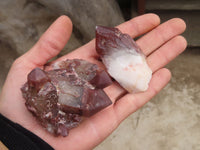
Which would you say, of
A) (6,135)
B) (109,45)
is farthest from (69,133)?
(109,45)

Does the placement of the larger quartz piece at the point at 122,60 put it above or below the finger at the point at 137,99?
above

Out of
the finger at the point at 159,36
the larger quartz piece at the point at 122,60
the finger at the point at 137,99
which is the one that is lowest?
the finger at the point at 137,99

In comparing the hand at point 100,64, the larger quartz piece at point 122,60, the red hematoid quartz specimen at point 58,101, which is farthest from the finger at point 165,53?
the red hematoid quartz specimen at point 58,101

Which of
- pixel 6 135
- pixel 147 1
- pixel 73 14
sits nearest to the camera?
pixel 6 135

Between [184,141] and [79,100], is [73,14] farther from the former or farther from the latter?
[184,141]

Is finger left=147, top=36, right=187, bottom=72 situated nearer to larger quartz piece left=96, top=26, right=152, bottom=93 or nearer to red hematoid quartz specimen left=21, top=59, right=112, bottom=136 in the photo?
larger quartz piece left=96, top=26, right=152, bottom=93

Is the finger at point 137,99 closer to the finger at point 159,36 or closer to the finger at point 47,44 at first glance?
the finger at point 159,36

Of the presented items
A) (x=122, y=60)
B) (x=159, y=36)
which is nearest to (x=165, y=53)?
(x=159, y=36)
